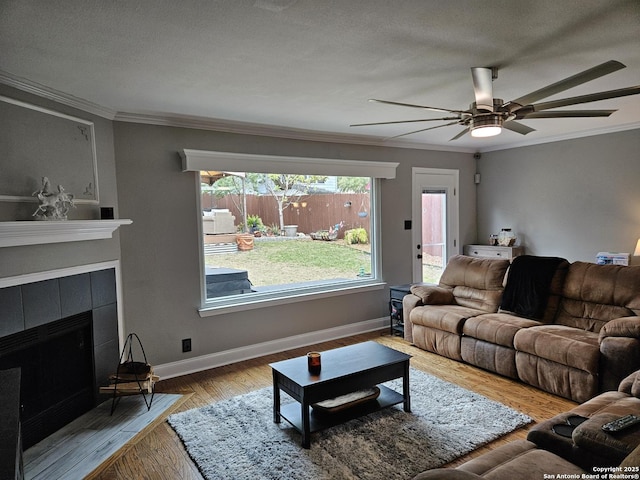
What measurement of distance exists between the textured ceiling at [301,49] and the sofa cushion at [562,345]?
194cm

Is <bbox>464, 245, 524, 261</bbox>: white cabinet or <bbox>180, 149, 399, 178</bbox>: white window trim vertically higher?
<bbox>180, 149, 399, 178</bbox>: white window trim

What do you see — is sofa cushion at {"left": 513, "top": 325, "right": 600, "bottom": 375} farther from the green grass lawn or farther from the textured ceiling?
the green grass lawn

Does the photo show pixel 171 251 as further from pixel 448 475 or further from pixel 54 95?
pixel 448 475

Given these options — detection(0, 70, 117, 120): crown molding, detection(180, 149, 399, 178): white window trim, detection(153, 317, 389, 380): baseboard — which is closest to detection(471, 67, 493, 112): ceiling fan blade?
detection(180, 149, 399, 178): white window trim

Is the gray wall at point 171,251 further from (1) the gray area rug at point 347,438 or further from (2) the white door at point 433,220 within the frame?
(2) the white door at point 433,220

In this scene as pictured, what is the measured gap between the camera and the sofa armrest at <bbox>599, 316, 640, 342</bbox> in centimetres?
292

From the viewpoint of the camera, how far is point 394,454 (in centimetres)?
253

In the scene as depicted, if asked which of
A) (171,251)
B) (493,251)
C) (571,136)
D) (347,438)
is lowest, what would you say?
(347,438)

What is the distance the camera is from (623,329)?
2.97m

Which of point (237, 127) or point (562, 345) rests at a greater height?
point (237, 127)

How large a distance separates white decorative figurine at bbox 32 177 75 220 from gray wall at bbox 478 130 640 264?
17.6 ft

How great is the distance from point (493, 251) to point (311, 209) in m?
2.73

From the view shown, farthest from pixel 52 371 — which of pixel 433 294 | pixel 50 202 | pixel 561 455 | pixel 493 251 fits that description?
pixel 493 251

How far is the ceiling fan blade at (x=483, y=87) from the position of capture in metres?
2.22
